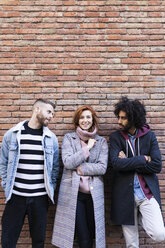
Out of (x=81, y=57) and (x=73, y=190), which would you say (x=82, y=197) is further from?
(x=81, y=57)

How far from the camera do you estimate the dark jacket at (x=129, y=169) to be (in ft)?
10.6

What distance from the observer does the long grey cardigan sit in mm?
3203

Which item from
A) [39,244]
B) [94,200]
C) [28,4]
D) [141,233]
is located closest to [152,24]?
[28,4]

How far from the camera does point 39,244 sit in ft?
10.7

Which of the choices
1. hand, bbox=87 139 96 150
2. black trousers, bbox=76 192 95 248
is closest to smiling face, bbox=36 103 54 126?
hand, bbox=87 139 96 150

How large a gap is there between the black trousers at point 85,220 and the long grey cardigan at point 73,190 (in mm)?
79

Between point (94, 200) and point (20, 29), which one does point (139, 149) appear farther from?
point (20, 29)

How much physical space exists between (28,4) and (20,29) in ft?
1.47

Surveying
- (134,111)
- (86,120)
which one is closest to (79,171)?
(86,120)

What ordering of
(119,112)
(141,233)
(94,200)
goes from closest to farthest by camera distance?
(94,200)
(119,112)
(141,233)

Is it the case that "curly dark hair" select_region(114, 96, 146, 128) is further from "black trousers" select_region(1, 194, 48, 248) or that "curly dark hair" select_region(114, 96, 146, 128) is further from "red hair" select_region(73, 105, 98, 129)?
"black trousers" select_region(1, 194, 48, 248)

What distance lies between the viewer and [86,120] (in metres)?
3.53

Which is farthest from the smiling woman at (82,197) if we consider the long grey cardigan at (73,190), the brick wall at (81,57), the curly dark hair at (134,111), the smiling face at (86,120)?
the brick wall at (81,57)

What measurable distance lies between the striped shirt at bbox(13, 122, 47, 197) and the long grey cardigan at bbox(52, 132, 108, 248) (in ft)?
1.09
